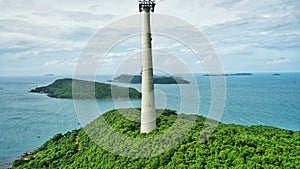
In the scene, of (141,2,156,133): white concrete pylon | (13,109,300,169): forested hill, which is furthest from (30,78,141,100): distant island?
(141,2,156,133): white concrete pylon

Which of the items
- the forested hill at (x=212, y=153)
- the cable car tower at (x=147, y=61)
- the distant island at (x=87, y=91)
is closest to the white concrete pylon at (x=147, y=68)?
the cable car tower at (x=147, y=61)

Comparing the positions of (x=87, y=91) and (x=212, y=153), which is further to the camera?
(x=87, y=91)

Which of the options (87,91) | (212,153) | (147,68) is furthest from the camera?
(87,91)

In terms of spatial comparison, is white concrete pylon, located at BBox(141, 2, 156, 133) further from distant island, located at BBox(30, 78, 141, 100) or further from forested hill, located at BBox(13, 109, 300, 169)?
distant island, located at BBox(30, 78, 141, 100)

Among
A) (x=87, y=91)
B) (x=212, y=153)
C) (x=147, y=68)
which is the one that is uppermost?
(x=147, y=68)

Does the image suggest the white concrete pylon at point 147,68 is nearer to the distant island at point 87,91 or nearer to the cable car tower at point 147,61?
the cable car tower at point 147,61

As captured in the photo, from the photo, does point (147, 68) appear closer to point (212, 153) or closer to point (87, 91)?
point (212, 153)

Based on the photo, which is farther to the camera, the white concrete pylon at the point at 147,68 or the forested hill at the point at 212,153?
the white concrete pylon at the point at 147,68

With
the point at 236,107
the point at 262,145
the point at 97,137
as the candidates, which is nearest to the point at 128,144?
the point at 97,137

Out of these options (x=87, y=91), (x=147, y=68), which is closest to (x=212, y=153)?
(x=147, y=68)
